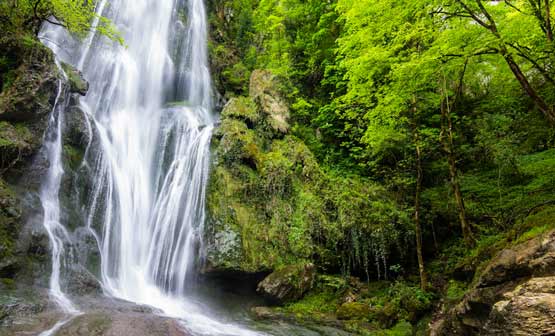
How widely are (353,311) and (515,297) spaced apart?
5.65 m

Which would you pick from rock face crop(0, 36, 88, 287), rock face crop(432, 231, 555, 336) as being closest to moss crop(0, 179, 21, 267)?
rock face crop(0, 36, 88, 287)

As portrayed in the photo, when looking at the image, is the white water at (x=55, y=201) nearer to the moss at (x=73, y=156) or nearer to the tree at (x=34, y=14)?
the moss at (x=73, y=156)

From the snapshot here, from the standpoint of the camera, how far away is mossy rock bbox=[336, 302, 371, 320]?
8883mm

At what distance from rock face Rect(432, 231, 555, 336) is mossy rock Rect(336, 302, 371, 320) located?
9.90 ft

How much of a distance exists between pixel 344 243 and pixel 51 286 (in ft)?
26.9

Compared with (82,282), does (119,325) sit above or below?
below

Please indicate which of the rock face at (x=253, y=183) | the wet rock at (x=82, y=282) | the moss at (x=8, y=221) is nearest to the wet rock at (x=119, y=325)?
the wet rock at (x=82, y=282)

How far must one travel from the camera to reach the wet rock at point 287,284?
9797mm

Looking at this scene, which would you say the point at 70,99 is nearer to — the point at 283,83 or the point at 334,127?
the point at 283,83

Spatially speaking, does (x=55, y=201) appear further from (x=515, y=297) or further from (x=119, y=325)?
(x=515, y=297)

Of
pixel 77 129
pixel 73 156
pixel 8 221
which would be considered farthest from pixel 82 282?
pixel 77 129

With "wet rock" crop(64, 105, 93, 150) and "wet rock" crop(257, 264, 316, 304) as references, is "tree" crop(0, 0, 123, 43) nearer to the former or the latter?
"wet rock" crop(64, 105, 93, 150)

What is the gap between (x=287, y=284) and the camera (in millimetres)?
9883

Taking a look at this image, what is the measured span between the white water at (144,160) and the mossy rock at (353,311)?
2910 millimetres
